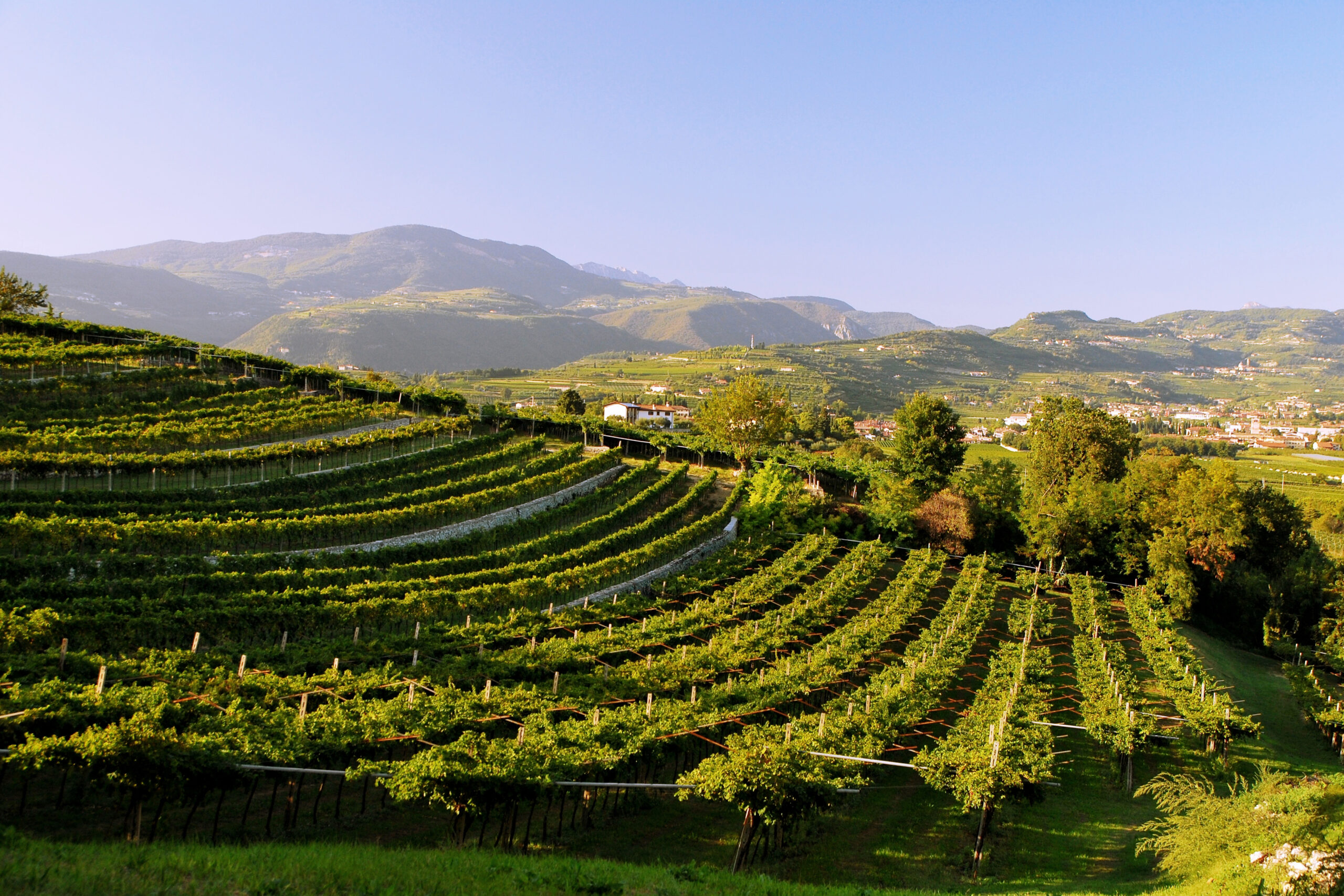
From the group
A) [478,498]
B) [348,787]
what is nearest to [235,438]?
[478,498]

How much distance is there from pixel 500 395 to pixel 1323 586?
368 ft

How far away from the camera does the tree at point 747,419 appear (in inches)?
2375

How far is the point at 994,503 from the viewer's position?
49.7 m

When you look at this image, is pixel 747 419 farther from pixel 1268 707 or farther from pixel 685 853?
pixel 685 853

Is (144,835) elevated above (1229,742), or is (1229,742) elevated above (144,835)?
(144,835)

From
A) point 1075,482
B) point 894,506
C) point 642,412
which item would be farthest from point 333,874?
point 642,412

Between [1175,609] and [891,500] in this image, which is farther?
[891,500]

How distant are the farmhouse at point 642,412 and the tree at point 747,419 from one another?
34519mm

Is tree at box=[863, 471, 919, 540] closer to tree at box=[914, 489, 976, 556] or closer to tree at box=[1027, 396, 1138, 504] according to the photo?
tree at box=[914, 489, 976, 556]

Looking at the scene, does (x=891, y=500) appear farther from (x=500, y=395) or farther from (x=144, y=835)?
(x=500, y=395)

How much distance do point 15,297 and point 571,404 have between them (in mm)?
44559

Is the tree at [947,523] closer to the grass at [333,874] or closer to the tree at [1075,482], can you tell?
the tree at [1075,482]

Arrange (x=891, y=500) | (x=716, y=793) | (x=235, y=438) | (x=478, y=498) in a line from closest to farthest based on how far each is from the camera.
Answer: (x=716, y=793), (x=478, y=498), (x=235, y=438), (x=891, y=500)

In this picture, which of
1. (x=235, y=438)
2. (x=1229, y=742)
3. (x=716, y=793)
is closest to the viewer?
(x=716, y=793)
